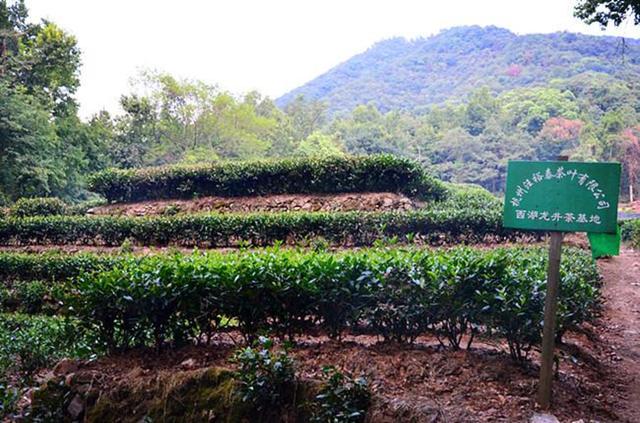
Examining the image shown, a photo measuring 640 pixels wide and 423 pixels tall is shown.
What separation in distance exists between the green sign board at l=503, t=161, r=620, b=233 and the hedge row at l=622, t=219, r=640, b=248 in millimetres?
14336

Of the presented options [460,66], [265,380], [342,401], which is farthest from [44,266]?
[460,66]

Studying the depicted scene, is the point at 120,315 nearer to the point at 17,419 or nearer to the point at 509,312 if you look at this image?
the point at 17,419

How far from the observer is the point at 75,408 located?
3.47m

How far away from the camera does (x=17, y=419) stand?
344 centimetres

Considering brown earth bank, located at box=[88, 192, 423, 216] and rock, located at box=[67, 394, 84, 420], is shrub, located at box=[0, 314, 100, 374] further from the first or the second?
brown earth bank, located at box=[88, 192, 423, 216]

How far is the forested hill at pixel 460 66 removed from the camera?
18172mm

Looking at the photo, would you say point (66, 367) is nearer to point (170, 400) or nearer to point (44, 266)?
point (170, 400)

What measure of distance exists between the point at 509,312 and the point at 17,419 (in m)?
4.05

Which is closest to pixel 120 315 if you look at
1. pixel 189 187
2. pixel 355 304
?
pixel 355 304

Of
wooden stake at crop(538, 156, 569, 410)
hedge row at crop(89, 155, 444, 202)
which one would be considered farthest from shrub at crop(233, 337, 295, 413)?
hedge row at crop(89, 155, 444, 202)

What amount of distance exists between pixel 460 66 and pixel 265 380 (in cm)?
3434

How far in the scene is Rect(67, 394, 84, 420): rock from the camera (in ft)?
11.4

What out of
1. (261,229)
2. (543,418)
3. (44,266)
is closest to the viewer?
(543,418)

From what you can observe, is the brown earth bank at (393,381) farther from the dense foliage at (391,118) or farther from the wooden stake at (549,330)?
the dense foliage at (391,118)
